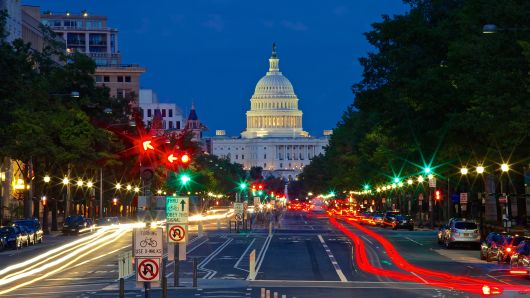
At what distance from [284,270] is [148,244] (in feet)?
70.7

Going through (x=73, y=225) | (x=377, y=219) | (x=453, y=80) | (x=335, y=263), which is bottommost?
(x=335, y=263)

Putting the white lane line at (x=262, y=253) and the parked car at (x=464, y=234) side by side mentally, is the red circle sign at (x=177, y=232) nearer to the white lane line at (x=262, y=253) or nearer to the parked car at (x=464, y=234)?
the white lane line at (x=262, y=253)

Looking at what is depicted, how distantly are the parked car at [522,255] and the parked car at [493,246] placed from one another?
21.7 ft

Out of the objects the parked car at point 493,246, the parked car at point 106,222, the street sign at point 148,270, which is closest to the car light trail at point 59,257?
the street sign at point 148,270

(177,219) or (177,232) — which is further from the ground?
(177,219)

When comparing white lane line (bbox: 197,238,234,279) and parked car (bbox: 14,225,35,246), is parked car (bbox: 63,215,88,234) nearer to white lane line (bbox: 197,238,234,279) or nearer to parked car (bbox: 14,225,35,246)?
parked car (bbox: 14,225,35,246)

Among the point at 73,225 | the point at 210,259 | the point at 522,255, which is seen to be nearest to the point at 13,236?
the point at 210,259

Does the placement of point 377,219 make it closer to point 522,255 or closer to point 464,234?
point 464,234

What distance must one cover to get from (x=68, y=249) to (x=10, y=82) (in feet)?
29.8

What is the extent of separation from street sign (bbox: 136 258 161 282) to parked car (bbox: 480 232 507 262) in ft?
92.0

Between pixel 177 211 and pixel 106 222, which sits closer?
pixel 177 211

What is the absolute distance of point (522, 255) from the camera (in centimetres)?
4388

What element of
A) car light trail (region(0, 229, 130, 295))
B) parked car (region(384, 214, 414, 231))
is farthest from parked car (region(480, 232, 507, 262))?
parked car (region(384, 214, 414, 231))

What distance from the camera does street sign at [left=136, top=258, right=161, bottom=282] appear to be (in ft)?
84.8
